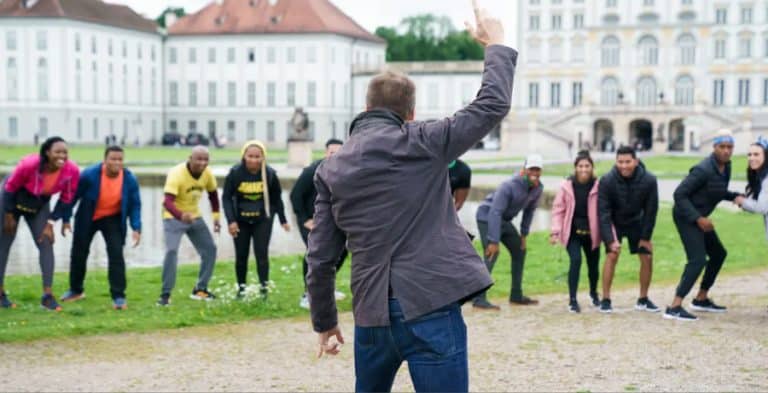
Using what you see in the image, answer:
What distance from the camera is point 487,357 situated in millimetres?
7762

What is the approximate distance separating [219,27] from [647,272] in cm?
7840

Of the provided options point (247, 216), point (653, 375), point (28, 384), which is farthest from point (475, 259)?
point (247, 216)

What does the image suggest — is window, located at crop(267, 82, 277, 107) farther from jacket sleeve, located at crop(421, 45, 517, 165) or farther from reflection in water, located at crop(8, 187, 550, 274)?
jacket sleeve, located at crop(421, 45, 517, 165)

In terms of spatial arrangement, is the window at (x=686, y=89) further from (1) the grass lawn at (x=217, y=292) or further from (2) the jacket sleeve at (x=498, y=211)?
(2) the jacket sleeve at (x=498, y=211)

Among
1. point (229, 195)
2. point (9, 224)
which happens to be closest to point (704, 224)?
point (229, 195)

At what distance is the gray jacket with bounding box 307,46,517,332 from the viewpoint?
3879 millimetres

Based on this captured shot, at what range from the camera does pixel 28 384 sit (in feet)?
22.8

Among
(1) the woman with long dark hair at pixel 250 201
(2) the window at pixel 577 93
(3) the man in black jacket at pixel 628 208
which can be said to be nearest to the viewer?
(3) the man in black jacket at pixel 628 208

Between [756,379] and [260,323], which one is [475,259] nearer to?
[756,379]

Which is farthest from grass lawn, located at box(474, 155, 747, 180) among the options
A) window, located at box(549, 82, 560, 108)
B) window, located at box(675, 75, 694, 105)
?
window, located at box(549, 82, 560, 108)

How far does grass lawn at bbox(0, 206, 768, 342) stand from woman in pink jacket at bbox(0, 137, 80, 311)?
496mm

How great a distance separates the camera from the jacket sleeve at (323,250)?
13.4ft

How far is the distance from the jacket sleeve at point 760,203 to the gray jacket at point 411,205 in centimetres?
570

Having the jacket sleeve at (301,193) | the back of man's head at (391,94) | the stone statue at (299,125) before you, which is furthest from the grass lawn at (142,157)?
the back of man's head at (391,94)
